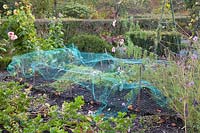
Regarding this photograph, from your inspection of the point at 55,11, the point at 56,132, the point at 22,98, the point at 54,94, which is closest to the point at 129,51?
the point at 54,94

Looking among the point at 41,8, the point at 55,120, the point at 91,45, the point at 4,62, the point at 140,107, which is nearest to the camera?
the point at 55,120

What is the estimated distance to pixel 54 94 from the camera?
4.77m

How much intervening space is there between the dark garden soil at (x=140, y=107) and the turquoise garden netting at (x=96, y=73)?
0.07 meters

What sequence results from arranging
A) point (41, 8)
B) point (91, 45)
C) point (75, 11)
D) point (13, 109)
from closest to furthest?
point (13, 109), point (91, 45), point (41, 8), point (75, 11)

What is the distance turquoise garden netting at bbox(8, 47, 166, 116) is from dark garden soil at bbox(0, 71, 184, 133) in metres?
0.07

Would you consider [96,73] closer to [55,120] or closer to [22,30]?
[55,120]

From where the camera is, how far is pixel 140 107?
13.6ft

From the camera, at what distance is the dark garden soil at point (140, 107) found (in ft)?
11.8

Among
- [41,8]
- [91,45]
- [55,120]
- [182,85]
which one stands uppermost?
[41,8]

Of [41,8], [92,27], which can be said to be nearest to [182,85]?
[92,27]

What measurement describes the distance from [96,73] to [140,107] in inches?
31.1

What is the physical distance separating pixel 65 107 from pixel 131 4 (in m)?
12.2

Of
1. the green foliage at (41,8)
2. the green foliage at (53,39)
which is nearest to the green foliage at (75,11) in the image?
the green foliage at (41,8)

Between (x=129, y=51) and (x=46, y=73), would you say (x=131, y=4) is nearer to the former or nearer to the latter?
(x=129, y=51)
